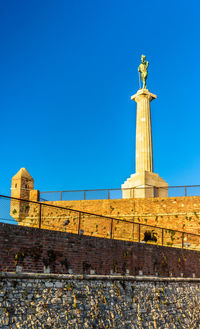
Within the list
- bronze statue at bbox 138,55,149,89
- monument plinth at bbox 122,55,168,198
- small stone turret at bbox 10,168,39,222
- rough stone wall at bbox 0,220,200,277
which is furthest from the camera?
bronze statue at bbox 138,55,149,89

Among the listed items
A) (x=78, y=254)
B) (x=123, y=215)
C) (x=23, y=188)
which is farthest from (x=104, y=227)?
(x=78, y=254)

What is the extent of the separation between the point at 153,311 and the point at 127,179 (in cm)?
1667

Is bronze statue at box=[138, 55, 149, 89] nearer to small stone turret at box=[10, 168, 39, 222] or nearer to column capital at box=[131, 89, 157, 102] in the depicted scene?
column capital at box=[131, 89, 157, 102]

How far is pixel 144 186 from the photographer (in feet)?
96.8

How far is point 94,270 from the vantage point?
45.1ft

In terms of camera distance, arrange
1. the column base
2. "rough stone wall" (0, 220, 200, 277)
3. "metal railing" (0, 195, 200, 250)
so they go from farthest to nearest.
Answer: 1. the column base
2. "metal railing" (0, 195, 200, 250)
3. "rough stone wall" (0, 220, 200, 277)

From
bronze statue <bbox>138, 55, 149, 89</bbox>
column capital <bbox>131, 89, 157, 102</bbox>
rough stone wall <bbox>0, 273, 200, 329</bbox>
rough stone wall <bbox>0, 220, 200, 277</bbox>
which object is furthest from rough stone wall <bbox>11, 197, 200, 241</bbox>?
bronze statue <bbox>138, 55, 149, 89</bbox>

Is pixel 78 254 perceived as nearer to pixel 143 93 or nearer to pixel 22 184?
pixel 22 184

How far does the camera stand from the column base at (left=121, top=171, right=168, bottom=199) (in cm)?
2895

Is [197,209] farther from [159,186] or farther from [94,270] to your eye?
[94,270]

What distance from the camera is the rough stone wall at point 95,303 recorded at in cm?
1058

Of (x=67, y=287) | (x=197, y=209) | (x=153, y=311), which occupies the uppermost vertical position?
(x=197, y=209)

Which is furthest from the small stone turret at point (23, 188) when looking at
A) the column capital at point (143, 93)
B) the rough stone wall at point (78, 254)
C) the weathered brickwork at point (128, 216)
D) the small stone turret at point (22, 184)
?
the rough stone wall at point (78, 254)

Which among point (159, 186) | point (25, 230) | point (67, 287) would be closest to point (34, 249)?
point (25, 230)
